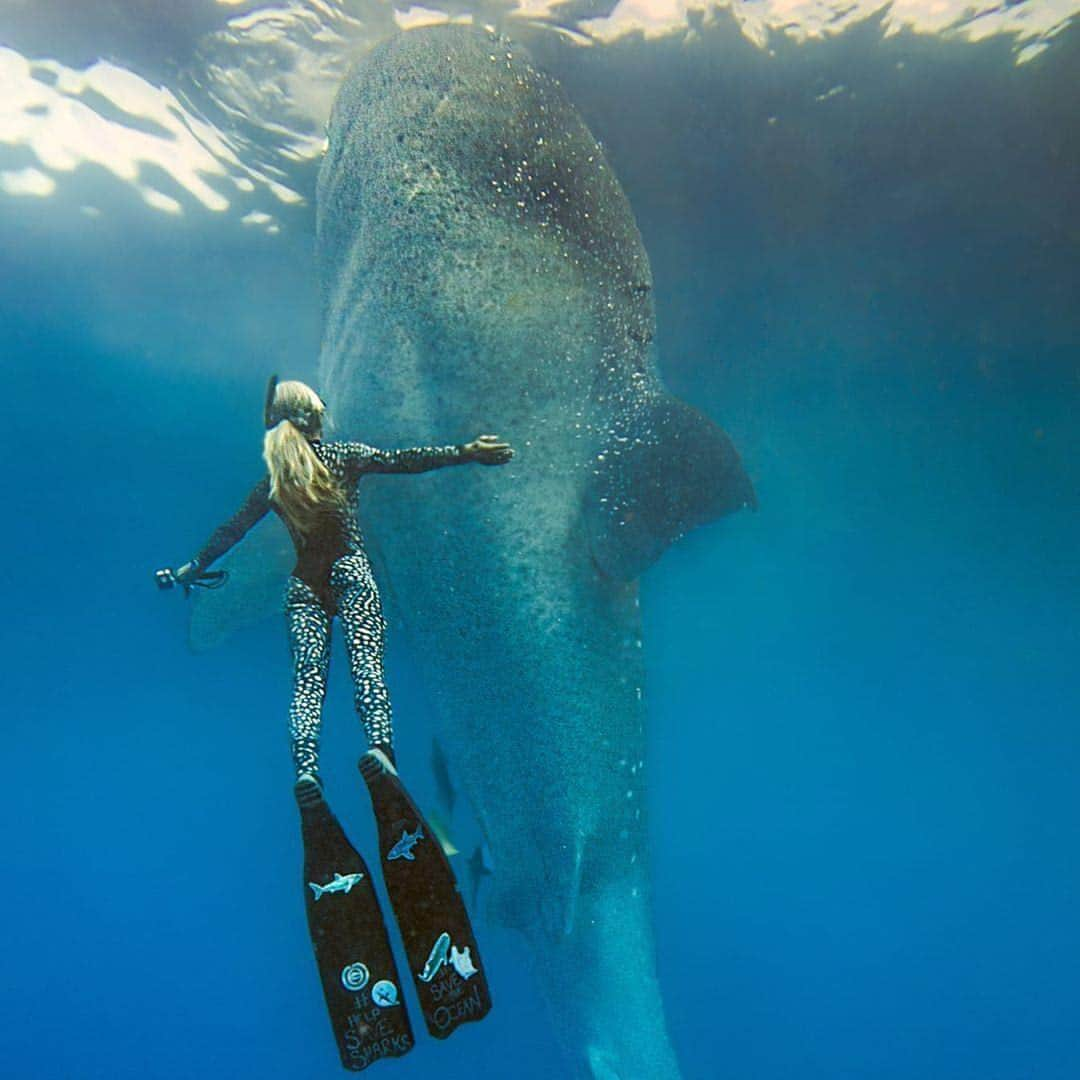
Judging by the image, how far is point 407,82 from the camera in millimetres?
4516

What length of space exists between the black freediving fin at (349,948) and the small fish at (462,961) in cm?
24

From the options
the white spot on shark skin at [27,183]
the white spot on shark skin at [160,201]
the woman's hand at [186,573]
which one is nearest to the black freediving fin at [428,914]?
the woman's hand at [186,573]

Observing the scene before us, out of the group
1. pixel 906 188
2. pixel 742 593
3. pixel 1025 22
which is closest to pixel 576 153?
pixel 1025 22

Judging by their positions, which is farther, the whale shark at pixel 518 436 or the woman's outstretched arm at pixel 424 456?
the whale shark at pixel 518 436

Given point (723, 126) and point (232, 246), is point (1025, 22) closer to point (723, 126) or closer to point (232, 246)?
point (723, 126)

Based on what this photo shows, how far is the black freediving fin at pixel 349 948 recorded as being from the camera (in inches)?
115

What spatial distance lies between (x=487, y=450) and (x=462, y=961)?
218 cm

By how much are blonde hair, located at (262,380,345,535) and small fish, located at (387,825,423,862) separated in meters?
1.50

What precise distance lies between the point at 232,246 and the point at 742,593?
17.1 m

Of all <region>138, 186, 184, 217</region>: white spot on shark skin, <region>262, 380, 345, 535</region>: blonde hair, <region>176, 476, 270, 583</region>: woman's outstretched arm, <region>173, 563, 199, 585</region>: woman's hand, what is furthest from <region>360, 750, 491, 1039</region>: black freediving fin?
<region>138, 186, 184, 217</region>: white spot on shark skin

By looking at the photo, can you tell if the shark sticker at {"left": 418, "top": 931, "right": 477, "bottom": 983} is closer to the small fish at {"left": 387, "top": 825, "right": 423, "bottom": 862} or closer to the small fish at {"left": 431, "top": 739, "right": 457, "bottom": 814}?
the small fish at {"left": 387, "top": 825, "right": 423, "bottom": 862}

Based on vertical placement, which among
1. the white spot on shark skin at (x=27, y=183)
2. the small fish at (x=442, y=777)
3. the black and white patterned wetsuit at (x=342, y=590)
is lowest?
the small fish at (x=442, y=777)

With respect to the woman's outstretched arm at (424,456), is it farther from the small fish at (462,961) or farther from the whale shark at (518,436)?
the small fish at (462,961)

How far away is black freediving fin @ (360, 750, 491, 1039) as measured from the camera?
2.93 meters
